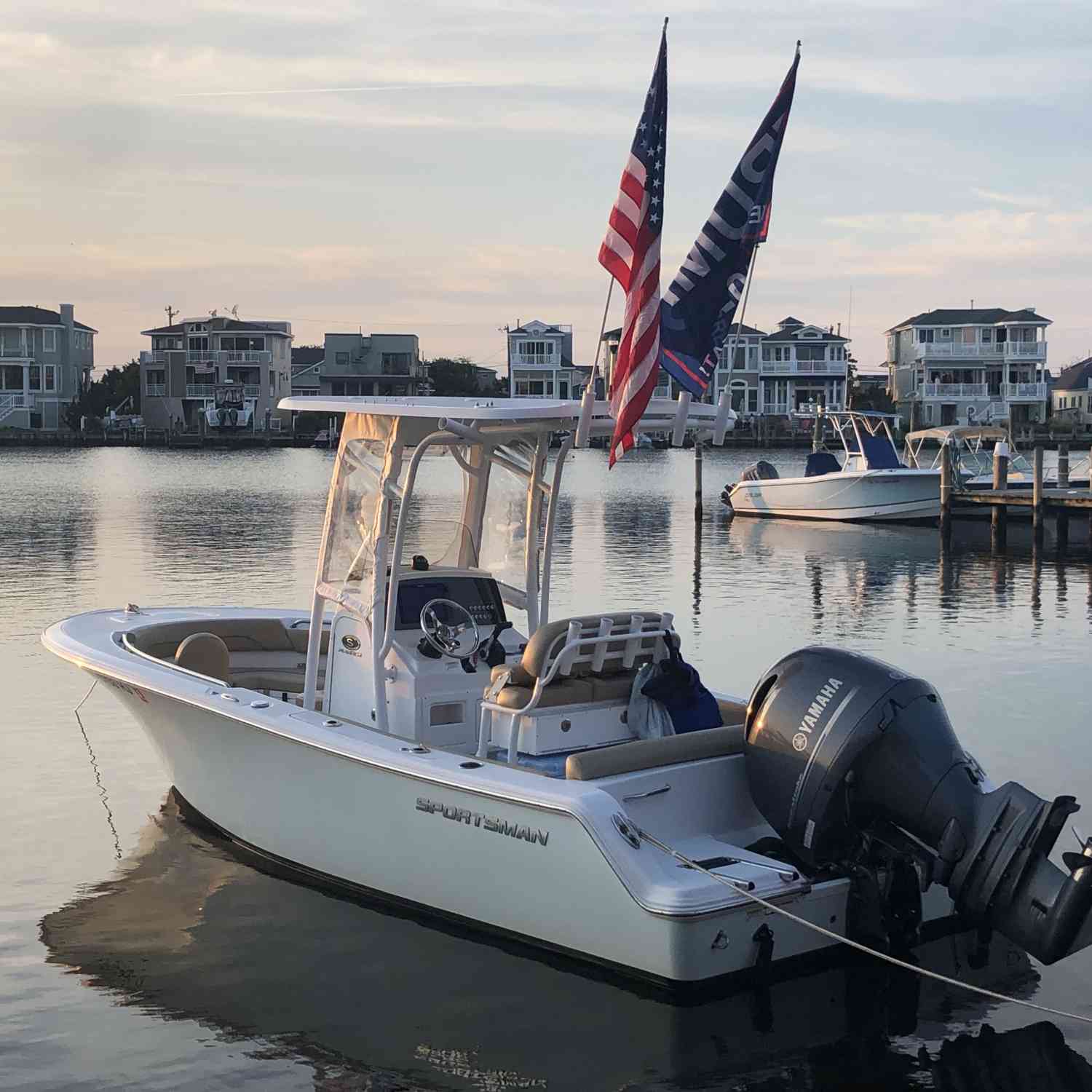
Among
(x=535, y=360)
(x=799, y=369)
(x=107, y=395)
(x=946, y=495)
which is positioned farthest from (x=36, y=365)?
(x=946, y=495)

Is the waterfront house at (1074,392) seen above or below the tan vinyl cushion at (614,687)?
above

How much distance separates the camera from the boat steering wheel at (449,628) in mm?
9523

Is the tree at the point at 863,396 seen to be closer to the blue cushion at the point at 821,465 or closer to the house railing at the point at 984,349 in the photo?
the house railing at the point at 984,349

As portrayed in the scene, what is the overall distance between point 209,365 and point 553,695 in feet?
346

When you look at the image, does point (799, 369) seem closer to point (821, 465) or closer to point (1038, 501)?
point (821, 465)

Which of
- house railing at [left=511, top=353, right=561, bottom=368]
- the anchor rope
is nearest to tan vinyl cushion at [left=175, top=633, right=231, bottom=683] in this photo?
the anchor rope

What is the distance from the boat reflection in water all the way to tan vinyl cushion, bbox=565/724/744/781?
1040 millimetres

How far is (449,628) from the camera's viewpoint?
31.5 ft

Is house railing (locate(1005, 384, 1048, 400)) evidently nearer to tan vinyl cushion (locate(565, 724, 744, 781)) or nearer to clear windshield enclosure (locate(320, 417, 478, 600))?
clear windshield enclosure (locate(320, 417, 478, 600))

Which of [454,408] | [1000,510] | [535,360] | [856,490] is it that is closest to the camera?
[454,408]

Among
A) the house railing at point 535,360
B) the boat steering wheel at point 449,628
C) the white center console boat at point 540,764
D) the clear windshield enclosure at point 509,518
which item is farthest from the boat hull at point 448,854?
the house railing at point 535,360

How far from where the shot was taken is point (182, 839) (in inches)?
435

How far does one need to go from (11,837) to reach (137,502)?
133ft

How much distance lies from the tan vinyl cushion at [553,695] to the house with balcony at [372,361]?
101 m
